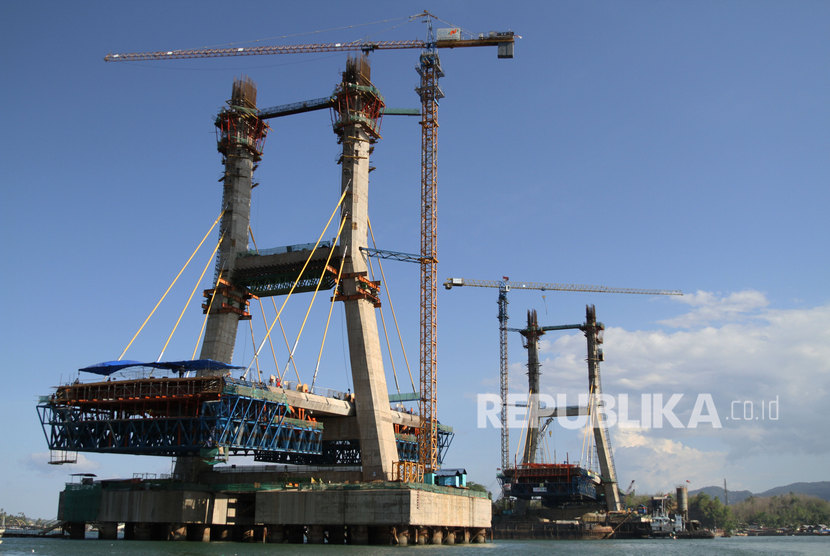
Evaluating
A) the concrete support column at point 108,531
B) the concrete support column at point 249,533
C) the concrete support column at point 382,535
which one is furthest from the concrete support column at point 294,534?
the concrete support column at point 108,531

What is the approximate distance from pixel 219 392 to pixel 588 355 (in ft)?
355

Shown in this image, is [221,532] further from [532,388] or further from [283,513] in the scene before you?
[532,388]

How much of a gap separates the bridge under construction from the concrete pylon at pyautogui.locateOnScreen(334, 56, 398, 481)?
17 cm

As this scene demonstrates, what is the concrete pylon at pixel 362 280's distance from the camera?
8494 centimetres

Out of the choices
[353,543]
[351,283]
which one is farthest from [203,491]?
[351,283]

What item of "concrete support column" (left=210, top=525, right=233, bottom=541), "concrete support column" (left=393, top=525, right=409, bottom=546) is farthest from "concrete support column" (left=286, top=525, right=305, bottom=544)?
"concrete support column" (left=393, top=525, right=409, bottom=546)

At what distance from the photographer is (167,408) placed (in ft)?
252

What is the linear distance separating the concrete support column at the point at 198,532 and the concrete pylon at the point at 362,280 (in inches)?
678

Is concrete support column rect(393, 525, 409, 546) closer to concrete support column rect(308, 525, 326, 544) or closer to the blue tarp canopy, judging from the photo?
concrete support column rect(308, 525, 326, 544)

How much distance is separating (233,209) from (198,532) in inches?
Result: 1506

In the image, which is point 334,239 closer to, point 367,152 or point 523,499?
point 367,152

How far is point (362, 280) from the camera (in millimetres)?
87438

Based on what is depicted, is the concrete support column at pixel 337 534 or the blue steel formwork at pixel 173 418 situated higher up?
the blue steel formwork at pixel 173 418

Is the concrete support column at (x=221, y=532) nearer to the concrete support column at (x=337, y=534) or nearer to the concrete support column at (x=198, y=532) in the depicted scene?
the concrete support column at (x=198, y=532)
